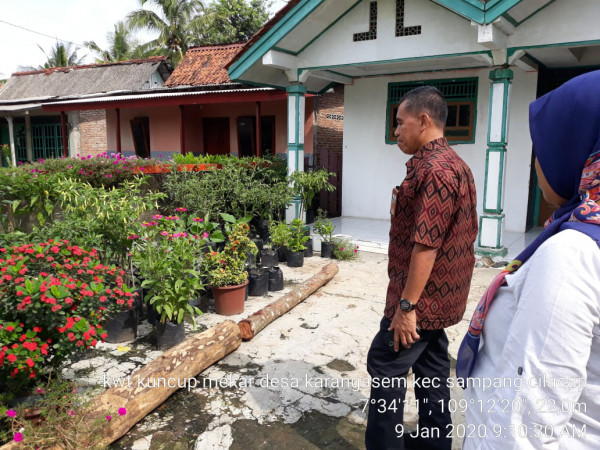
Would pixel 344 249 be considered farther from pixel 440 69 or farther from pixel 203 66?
pixel 203 66

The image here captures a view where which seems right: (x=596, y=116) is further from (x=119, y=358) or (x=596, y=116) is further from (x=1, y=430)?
(x=119, y=358)

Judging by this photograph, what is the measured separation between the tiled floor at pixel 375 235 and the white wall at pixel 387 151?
289 mm

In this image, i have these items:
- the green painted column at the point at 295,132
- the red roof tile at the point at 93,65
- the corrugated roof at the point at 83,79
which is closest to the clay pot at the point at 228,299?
the green painted column at the point at 295,132

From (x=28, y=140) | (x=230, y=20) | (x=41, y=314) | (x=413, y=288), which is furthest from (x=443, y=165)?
(x=230, y=20)

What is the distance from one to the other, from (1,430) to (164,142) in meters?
12.4

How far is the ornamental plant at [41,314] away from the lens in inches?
102

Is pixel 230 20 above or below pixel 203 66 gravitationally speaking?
above

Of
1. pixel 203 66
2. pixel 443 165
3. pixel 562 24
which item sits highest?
pixel 203 66

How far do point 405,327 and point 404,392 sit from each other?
372 mm

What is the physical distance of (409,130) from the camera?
2.39 metres

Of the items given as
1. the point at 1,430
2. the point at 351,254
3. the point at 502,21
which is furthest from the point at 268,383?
the point at 502,21

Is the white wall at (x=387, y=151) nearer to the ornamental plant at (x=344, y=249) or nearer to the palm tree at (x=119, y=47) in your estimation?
the ornamental plant at (x=344, y=249)

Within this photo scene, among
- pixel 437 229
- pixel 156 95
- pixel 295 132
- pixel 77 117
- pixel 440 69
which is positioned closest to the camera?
pixel 437 229

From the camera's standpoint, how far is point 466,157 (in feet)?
29.2
